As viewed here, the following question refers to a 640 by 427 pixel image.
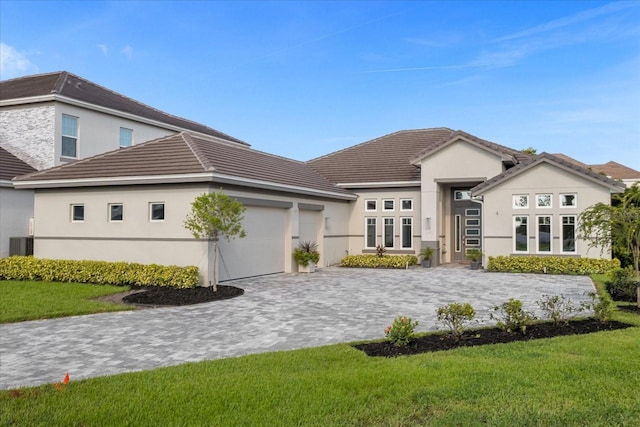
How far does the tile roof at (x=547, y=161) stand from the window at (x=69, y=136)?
A: 17798 mm

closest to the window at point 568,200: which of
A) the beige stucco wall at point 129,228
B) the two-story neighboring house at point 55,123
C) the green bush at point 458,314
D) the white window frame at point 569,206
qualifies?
the white window frame at point 569,206

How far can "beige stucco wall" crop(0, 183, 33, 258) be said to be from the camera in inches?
739

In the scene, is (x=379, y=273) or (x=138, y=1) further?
(x=379, y=273)

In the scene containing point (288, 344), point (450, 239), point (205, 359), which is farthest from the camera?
point (450, 239)

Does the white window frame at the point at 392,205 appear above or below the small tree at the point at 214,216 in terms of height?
above

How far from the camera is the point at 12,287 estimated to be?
1441 centimetres

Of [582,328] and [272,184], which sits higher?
[272,184]

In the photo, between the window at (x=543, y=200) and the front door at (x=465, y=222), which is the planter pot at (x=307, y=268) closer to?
the front door at (x=465, y=222)

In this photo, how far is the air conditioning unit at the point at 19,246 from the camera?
1861 centimetres

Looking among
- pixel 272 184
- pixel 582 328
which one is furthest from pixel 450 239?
pixel 582 328

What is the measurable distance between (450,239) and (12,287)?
19145 mm

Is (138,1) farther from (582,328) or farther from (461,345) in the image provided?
(582,328)

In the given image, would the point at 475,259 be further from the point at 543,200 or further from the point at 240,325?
the point at 240,325

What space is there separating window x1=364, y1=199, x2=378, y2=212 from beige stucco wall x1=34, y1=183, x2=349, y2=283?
7428 mm
